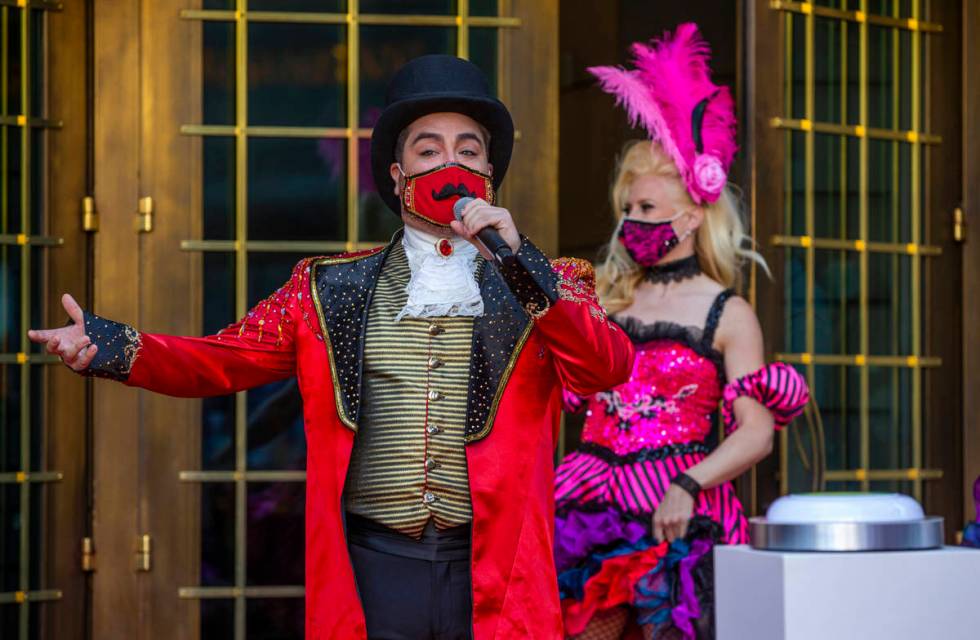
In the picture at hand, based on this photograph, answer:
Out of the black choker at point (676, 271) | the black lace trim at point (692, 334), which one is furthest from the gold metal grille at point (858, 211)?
the black lace trim at point (692, 334)

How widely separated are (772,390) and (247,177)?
5.33 ft

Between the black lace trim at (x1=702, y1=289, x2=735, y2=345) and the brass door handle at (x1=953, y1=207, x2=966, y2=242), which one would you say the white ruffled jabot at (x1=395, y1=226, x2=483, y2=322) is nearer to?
the black lace trim at (x1=702, y1=289, x2=735, y2=345)

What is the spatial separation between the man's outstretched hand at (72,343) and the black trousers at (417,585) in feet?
1.87

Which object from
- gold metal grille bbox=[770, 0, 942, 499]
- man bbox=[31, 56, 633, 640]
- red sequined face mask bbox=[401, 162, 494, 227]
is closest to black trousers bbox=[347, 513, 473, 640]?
man bbox=[31, 56, 633, 640]

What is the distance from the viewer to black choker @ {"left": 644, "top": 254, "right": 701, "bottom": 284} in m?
4.44

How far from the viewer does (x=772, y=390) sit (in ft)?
13.9

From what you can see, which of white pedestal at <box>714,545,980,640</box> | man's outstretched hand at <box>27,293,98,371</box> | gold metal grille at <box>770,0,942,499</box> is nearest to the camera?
white pedestal at <box>714,545,980,640</box>

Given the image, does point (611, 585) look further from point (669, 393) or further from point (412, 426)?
point (412, 426)

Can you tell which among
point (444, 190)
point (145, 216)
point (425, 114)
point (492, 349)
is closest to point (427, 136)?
point (425, 114)

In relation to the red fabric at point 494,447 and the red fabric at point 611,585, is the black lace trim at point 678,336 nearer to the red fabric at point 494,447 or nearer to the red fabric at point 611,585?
the red fabric at point 611,585

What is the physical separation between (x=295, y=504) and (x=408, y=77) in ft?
6.10

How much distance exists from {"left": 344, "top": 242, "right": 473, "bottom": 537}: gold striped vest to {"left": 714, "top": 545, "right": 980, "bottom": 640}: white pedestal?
0.94 meters

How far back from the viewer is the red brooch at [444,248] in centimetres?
315

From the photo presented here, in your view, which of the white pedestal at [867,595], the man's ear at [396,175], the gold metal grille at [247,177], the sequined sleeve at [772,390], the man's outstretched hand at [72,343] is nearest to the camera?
the white pedestal at [867,595]
